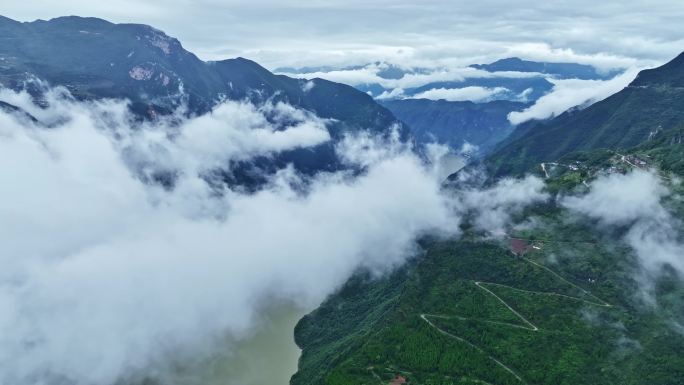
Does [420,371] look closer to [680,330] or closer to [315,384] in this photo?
[315,384]

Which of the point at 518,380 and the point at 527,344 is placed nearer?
the point at 518,380

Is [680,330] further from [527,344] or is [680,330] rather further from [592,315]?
[527,344]

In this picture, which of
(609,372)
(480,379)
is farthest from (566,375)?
(480,379)

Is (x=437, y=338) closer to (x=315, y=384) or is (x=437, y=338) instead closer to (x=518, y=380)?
(x=518, y=380)

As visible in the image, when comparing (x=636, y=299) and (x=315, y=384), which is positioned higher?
(x=636, y=299)

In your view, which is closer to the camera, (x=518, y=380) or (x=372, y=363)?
(x=518, y=380)

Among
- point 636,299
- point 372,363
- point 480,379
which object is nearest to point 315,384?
point 372,363

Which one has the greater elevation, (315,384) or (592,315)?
(592,315)

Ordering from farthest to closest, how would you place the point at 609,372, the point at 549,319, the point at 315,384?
the point at 549,319, the point at 315,384, the point at 609,372

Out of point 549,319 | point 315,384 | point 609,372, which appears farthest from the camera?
point 549,319
